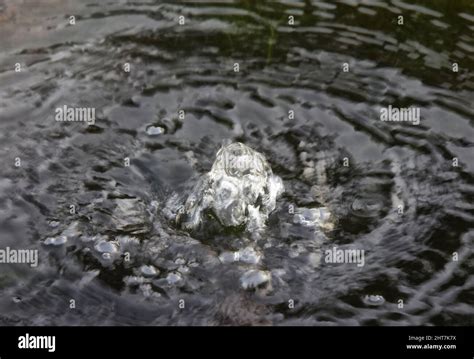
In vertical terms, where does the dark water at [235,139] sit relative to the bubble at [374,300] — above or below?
above

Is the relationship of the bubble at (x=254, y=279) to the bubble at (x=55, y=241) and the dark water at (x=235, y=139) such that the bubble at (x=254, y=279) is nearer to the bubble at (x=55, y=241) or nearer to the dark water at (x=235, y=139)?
the dark water at (x=235, y=139)

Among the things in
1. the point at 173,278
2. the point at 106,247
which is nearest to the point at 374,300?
the point at 173,278

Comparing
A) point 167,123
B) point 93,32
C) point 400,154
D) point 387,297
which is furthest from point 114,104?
point 387,297

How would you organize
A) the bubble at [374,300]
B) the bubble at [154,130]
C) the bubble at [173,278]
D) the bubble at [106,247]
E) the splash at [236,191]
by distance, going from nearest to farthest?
1. the bubble at [374,300]
2. the bubble at [173,278]
3. the bubble at [106,247]
4. the splash at [236,191]
5. the bubble at [154,130]

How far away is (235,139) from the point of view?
9055 mm

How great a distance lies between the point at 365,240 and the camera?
7797 mm

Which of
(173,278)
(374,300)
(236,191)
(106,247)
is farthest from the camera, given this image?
(236,191)

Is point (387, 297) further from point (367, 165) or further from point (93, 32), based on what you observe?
point (93, 32)

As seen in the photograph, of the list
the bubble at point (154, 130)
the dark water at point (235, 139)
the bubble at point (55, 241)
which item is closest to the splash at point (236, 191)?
the dark water at point (235, 139)

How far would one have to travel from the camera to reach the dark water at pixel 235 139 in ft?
23.7

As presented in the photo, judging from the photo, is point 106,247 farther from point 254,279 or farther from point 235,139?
point 235,139

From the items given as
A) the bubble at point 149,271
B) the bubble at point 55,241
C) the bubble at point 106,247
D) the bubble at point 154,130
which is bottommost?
the bubble at point 149,271

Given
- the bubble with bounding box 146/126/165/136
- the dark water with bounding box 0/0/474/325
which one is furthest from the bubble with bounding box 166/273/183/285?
the bubble with bounding box 146/126/165/136

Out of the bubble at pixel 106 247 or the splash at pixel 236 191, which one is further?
the splash at pixel 236 191
